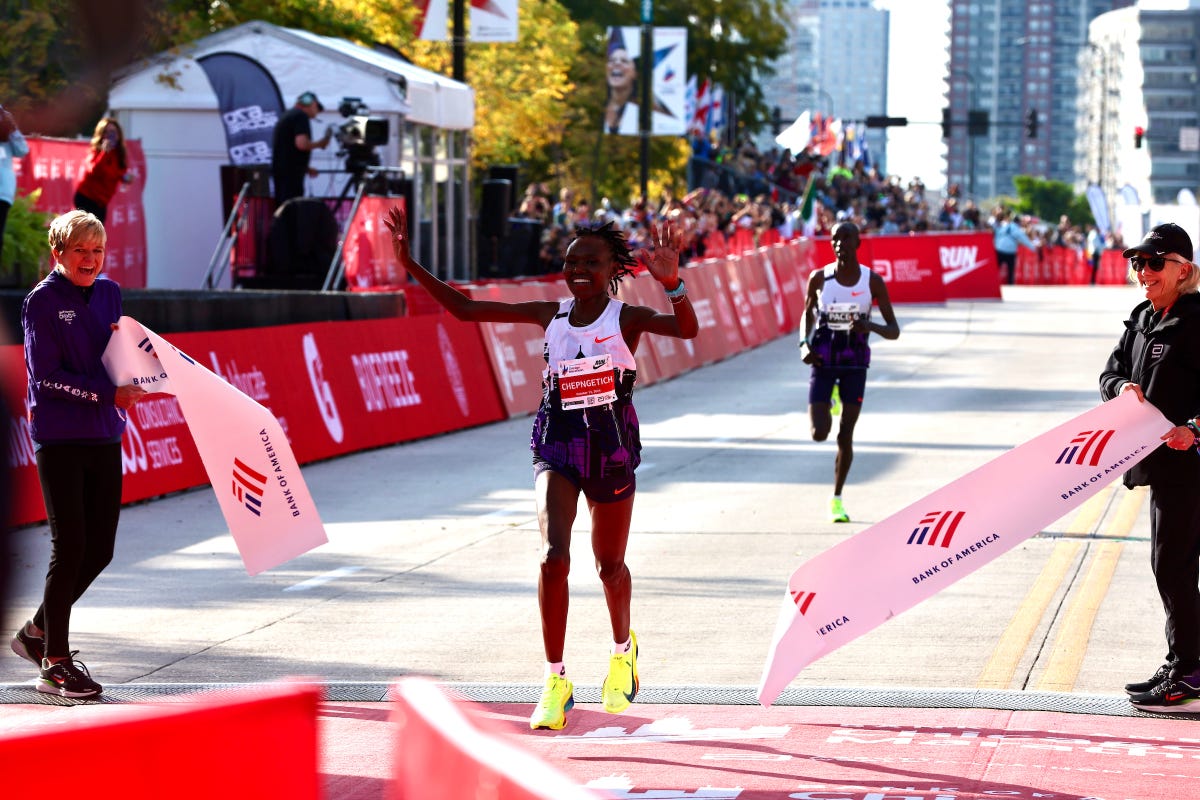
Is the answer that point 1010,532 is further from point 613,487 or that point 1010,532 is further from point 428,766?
point 428,766

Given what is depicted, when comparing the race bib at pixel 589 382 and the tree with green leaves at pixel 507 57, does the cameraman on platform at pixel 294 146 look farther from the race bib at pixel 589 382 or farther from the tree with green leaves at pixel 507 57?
the race bib at pixel 589 382

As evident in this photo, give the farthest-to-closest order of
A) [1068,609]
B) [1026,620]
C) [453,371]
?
[453,371]
[1068,609]
[1026,620]

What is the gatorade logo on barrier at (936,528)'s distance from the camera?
296 inches

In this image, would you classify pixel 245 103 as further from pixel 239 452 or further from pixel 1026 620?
pixel 239 452

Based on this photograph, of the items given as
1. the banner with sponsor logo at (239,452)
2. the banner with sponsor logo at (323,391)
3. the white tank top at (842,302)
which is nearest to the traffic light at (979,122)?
the banner with sponsor logo at (323,391)

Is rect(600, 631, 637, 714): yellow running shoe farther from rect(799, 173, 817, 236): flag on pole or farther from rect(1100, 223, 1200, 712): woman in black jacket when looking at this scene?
rect(799, 173, 817, 236): flag on pole

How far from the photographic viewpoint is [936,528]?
24.8 feet

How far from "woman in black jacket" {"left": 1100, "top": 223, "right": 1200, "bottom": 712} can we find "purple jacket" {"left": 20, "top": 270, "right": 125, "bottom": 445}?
13.8ft

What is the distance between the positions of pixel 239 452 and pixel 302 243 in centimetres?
1341

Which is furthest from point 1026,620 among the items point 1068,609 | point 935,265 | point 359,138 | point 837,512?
point 935,265

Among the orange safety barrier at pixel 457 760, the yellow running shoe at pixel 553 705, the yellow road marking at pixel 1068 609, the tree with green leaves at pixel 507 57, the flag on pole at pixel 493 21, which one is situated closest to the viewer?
the orange safety barrier at pixel 457 760

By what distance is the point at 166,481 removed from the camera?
14609 mm

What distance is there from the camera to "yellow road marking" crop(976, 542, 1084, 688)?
848 cm

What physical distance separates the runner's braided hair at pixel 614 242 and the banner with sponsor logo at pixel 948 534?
141 cm
